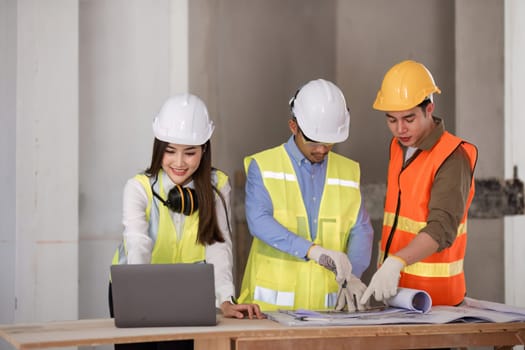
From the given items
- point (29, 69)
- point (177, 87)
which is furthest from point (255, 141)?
point (29, 69)

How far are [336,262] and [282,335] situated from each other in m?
0.73

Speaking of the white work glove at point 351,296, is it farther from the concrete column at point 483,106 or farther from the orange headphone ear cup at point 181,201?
the concrete column at point 483,106

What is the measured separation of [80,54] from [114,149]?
1.99 feet

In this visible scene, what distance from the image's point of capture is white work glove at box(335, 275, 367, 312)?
3496mm

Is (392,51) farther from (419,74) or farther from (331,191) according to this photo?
(331,191)

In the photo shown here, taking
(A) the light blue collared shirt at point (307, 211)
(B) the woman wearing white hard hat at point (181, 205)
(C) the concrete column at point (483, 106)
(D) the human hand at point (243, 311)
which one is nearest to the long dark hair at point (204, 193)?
(B) the woman wearing white hard hat at point (181, 205)

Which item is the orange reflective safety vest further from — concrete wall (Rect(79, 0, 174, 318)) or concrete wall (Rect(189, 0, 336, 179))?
concrete wall (Rect(79, 0, 174, 318))

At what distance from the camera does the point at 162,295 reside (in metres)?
3.02

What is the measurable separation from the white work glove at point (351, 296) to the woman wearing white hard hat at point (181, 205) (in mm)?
470

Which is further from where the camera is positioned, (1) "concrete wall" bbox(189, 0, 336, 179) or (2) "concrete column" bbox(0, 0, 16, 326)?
(1) "concrete wall" bbox(189, 0, 336, 179)

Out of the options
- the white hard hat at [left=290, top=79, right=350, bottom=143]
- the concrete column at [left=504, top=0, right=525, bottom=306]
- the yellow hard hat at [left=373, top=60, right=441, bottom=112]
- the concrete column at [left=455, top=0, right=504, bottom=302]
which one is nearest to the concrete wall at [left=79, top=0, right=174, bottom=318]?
the white hard hat at [left=290, top=79, right=350, bottom=143]

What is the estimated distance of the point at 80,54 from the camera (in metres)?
5.02

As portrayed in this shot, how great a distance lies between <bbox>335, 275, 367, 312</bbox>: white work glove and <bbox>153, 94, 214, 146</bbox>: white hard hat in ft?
3.08

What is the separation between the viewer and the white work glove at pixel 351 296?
11.5 feet
